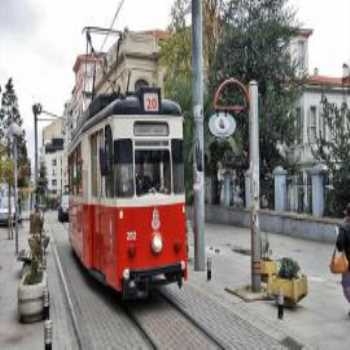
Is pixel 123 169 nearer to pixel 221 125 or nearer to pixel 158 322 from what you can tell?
pixel 158 322

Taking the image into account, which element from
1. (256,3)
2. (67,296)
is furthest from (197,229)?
(256,3)

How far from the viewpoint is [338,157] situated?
18250 mm

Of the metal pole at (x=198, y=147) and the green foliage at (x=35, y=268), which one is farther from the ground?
the metal pole at (x=198, y=147)

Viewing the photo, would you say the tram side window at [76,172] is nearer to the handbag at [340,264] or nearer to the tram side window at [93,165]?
the tram side window at [93,165]

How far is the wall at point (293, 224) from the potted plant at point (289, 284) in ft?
26.6

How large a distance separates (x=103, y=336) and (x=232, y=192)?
65.2ft

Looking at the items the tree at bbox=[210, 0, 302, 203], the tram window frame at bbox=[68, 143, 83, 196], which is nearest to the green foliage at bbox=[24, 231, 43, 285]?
the tram window frame at bbox=[68, 143, 83, 196]

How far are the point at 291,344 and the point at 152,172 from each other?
3941 millimetres

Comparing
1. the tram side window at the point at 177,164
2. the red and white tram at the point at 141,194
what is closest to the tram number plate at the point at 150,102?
the red and white tram at the point at 141,194

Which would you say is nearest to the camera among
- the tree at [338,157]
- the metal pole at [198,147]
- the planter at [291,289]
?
the planter at [291,289]

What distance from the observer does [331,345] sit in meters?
7.25

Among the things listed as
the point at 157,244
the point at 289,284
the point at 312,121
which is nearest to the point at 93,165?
the point at 157,244

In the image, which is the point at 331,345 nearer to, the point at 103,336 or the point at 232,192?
the point at 103,336

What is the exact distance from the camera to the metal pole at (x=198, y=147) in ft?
43.5
